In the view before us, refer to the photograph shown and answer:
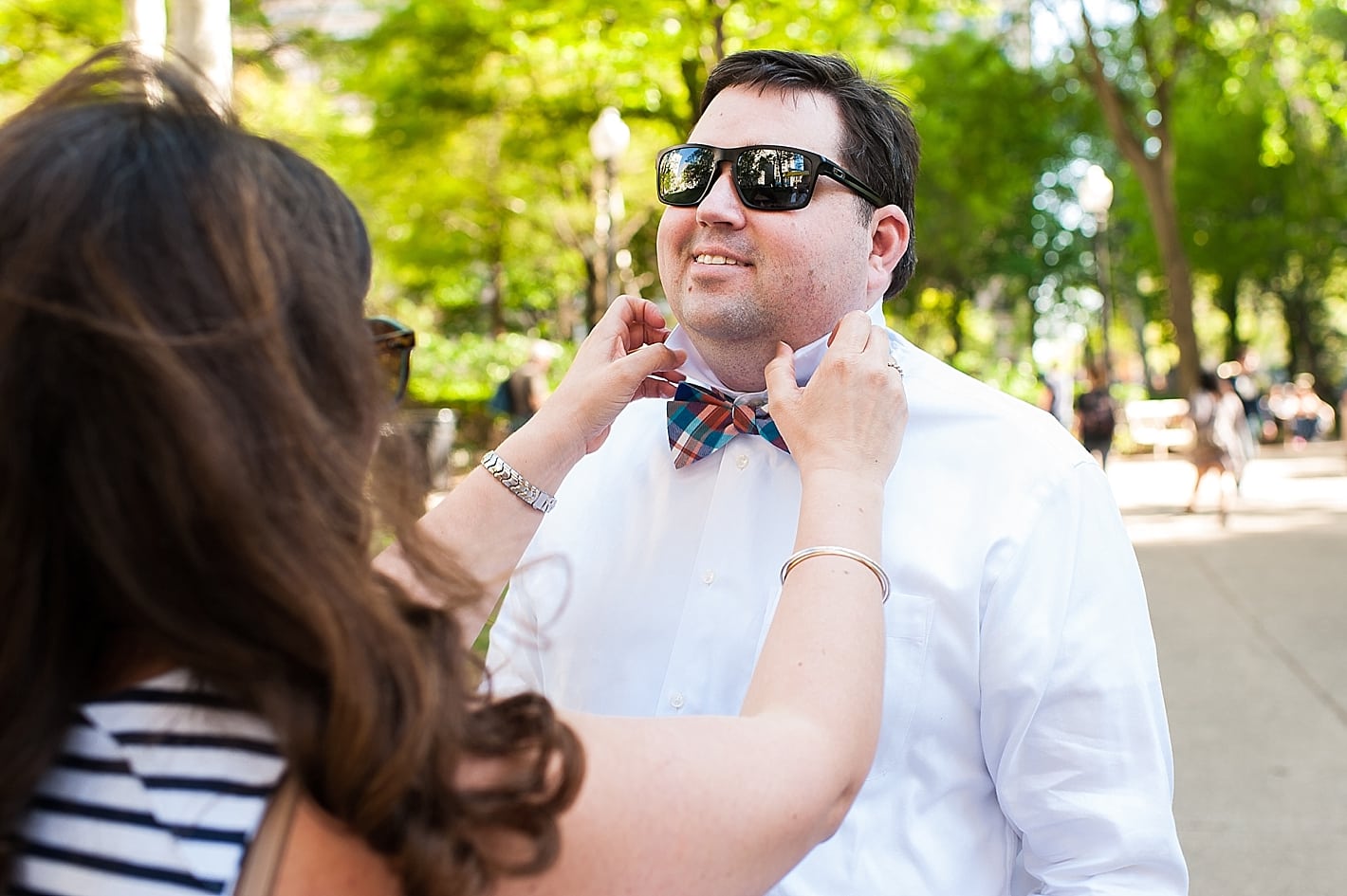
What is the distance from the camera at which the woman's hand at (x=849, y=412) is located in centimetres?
172

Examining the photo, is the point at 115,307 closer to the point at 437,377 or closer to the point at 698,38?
the point at 698,38

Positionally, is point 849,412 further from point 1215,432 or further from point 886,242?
point 1215,432

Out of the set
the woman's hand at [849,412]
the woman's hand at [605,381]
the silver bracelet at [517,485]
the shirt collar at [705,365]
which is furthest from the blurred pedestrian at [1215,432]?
the woman's hand at [849,412]

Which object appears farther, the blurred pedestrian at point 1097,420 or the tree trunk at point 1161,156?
the tree trunk at point 1161,156

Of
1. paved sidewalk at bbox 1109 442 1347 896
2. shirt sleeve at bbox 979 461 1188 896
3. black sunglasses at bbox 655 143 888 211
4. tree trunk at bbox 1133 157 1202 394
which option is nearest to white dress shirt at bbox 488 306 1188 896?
shirt sleeve at bbox 979 461 1188 896

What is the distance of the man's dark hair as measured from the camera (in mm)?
2404

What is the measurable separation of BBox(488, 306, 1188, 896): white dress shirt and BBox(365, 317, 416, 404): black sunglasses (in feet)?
1.31

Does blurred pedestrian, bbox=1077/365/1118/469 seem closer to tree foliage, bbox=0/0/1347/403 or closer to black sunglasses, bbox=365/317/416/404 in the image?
tree foliage, bbox=0/0/1347/403

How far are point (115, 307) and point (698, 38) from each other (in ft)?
48.7

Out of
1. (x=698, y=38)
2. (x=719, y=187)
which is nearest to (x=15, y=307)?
(x=719, y=187)

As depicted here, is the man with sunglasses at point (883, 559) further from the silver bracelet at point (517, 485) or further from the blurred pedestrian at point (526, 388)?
the blurred pedestrian at point (526, 388)

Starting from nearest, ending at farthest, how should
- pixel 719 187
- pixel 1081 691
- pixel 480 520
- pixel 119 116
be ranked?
pixel 119 116, pixel 1081 691, pixel 480 520, pixel 719 187

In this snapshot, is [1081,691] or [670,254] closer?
[1081,691]

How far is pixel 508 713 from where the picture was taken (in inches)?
47.3
